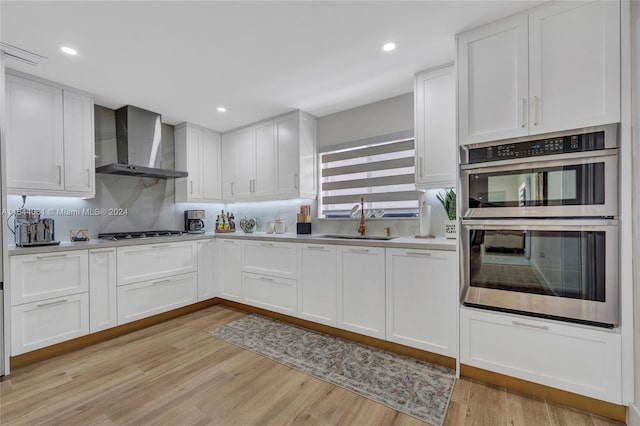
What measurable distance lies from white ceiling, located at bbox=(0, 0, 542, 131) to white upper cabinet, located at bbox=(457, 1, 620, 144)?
0.15m

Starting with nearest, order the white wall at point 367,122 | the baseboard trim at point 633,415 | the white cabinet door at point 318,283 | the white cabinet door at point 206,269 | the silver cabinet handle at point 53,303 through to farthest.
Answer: the baseboard trim at point 633,415, the silver cabinet handle at point 53,303, the white cabinet door at point 318,283, the white wall at point 367,122, the white cabinet door at point 206,269

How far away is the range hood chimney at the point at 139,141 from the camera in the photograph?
3.17 m

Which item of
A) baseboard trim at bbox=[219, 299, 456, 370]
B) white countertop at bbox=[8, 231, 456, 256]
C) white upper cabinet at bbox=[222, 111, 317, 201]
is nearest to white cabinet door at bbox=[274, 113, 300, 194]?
white upper cabinet at bbox=[222, 111, 317, 201]

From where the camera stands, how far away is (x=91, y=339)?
103 inches

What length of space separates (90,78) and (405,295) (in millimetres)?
3314

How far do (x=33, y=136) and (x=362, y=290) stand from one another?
3.20m

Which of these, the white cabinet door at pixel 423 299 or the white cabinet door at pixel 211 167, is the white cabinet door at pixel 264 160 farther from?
the white cabinet door at pixel 423 299

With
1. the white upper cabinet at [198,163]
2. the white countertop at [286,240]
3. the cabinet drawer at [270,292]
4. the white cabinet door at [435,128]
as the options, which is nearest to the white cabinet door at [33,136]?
the white countertop at [286,240]

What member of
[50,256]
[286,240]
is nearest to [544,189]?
[286,240]

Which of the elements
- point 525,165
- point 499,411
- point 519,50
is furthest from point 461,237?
point 519,50

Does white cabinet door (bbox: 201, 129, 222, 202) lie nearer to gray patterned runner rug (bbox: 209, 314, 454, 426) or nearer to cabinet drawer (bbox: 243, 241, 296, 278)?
cabinet drawer (bbox: 243, 241, 296, 278)

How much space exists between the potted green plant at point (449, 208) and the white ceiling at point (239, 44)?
3.69 feet

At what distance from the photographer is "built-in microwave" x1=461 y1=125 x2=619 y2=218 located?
1581 mm

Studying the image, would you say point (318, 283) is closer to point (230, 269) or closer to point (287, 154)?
point (230, 269)
